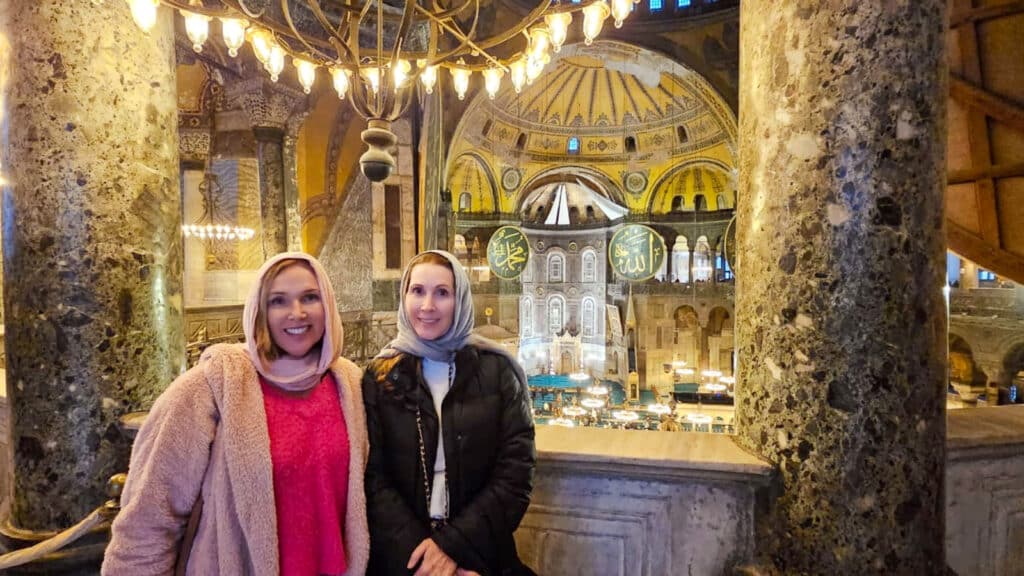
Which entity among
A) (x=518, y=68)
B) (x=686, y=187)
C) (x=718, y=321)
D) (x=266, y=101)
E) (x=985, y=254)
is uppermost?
(x=686, y=187)

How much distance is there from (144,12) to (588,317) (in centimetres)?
2032

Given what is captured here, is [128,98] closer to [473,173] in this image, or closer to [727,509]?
[727,509]

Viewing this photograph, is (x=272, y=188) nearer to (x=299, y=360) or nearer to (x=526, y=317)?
(x=299, y=360)

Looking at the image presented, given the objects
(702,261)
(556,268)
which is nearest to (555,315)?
(556,268)

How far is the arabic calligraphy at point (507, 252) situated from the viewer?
1129 cm

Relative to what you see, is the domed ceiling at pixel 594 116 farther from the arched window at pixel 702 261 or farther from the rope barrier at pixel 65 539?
the rope barrier at pixel 65 539

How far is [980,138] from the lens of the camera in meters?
2.32

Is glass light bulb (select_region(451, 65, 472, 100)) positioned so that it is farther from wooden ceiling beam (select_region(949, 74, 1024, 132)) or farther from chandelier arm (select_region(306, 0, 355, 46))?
wooden ceiling beam (select_region(949, 74, 1024, 132))

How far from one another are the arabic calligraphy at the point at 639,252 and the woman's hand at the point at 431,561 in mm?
9904

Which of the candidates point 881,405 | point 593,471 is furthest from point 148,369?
point 881,405

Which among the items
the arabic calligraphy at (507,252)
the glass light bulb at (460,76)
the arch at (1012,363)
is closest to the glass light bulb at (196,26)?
the glass light bulb at (460,76)

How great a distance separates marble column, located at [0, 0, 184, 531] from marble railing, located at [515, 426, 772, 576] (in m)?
1.85

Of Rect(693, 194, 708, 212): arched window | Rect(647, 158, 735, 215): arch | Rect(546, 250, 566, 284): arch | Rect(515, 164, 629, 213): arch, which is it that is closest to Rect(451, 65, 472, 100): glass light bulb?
Rect(515, 164, 629, 213): arch

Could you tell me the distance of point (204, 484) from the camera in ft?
3.85
